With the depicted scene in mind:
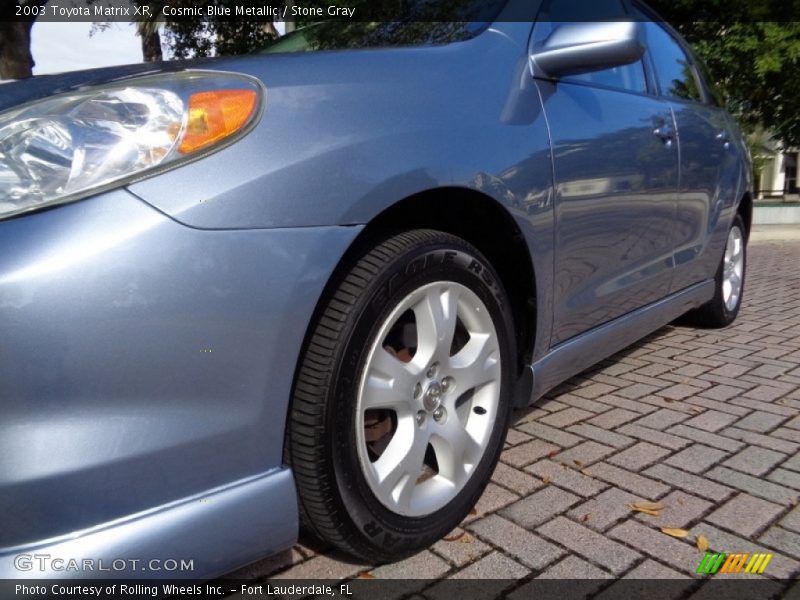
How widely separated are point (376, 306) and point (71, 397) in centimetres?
68

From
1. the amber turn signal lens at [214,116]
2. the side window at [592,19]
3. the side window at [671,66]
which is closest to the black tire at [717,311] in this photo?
the side window at [671,66]

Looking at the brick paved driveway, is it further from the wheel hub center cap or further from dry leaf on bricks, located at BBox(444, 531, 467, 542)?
the wheel hub center cap

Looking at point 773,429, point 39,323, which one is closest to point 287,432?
point 39,323

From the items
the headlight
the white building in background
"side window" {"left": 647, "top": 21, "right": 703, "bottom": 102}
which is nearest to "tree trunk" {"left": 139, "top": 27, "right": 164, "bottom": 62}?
"side window" {"left": 647, "top": 21, "right": 703, "bottom": 102}

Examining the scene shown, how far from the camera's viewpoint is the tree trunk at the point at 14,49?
7762mm

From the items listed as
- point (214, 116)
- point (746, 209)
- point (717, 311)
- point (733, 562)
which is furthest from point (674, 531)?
point (746, 209)

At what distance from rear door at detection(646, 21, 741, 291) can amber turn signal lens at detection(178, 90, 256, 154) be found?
2237 mm

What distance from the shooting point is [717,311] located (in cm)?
415

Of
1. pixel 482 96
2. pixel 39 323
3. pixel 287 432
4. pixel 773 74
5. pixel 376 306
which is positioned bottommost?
pixel 287 432

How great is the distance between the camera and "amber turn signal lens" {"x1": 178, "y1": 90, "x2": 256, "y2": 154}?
4.21 feet

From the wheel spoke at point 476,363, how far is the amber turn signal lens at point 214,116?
34.2 inches

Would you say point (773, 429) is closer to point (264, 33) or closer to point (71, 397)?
point (71, 397)

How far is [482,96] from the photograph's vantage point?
6.01ft

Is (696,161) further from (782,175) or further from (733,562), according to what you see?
(782,175)
